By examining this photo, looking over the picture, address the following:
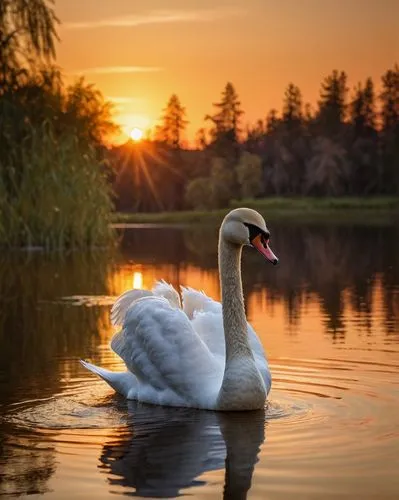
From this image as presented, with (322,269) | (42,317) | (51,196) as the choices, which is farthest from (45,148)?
(42,317)

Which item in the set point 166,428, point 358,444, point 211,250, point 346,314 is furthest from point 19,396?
point 211,250

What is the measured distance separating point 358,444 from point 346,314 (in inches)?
278

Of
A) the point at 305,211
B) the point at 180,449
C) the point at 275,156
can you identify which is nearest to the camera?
the point at 180,449

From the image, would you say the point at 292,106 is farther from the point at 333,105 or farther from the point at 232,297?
the point at 232,297

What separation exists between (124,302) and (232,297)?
4.25 feet

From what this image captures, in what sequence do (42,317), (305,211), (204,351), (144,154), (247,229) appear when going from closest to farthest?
(247,229), (204,351), (42,317), (305,211), (144,154)

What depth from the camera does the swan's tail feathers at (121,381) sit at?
914 cm

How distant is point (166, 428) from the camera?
8.02 metres

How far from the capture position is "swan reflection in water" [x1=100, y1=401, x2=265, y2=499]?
6543mm

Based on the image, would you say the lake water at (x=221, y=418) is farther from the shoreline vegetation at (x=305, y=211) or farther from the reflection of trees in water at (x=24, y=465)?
the shoreline vegetation at (x=305, y=211)

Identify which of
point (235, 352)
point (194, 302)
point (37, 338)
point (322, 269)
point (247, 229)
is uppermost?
point (247, 229)

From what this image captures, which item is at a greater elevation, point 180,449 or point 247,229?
point 247,229

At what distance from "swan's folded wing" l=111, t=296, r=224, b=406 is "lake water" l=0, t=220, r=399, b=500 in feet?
0.66

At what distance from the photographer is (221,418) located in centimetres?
827
